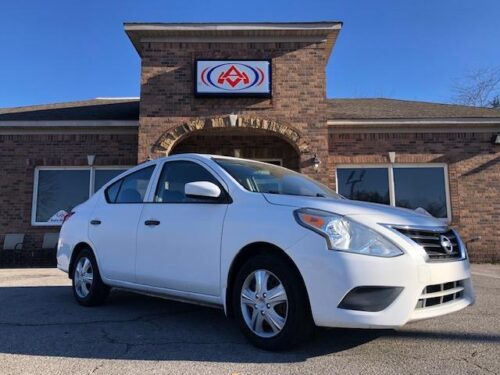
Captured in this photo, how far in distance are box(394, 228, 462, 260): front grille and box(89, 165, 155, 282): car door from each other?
271 cm

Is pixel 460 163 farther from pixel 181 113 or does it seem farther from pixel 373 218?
pixel 373 218

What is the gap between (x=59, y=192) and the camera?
40.6 feet

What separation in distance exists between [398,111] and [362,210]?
10467mm

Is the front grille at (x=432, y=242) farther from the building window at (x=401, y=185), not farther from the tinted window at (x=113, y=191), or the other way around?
the building window at (x=401, y=185)

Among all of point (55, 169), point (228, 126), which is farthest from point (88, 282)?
point (55, 169)

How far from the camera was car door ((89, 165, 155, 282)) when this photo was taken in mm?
4844

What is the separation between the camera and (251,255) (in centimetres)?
376

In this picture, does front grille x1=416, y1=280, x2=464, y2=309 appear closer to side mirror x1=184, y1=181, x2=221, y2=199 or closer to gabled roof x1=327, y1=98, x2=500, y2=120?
side mirror x1=184, y1=181, x2=221, y2=199

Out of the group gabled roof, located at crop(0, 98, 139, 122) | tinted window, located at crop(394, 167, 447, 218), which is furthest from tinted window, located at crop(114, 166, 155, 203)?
tinted window, located at crop(394, 167, 447, 218)

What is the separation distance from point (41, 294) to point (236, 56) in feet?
23.4

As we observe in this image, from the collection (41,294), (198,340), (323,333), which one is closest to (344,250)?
(323,333)

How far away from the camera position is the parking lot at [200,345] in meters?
3.27

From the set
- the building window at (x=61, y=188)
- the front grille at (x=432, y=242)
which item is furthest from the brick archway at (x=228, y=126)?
the front grille at (x=432, y=242)

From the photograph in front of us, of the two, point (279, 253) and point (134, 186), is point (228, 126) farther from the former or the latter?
point (279, 253)
